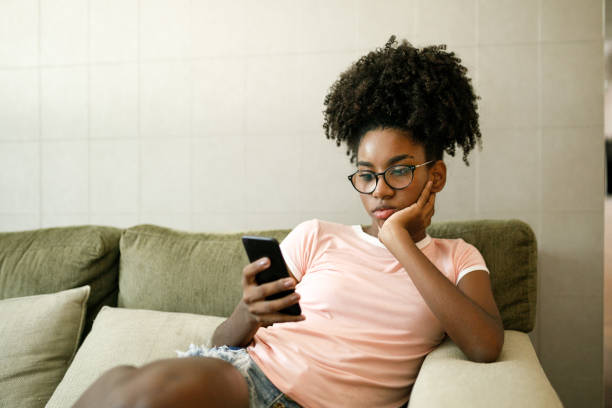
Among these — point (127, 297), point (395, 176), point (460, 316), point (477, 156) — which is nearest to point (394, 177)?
point (395, 176)

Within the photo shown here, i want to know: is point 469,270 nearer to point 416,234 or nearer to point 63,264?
point 416,234

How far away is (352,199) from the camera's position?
6.42 feet

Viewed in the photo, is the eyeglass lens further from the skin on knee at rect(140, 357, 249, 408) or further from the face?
the skin on knee at rect(140, 357, 249, 408)

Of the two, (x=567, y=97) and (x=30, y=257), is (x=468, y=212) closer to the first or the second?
(x=567, y=97)

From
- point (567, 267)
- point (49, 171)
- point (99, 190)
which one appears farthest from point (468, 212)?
point (49, 171)

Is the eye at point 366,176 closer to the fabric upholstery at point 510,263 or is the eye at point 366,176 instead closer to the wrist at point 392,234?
the wrist at point 392,234

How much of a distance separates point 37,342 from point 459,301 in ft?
4.21

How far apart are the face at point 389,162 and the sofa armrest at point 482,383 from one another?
16.0 inches

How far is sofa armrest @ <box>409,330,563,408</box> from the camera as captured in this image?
916 millimetres

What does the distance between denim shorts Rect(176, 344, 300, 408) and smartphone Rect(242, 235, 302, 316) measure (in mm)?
168

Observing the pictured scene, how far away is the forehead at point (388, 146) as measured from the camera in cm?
129

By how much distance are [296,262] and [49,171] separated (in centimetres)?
144

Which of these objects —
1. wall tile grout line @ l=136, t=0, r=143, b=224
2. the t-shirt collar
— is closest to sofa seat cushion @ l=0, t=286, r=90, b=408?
wall tile grout line @ l=136, t=0, r=143, b=224

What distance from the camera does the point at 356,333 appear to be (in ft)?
3.99
